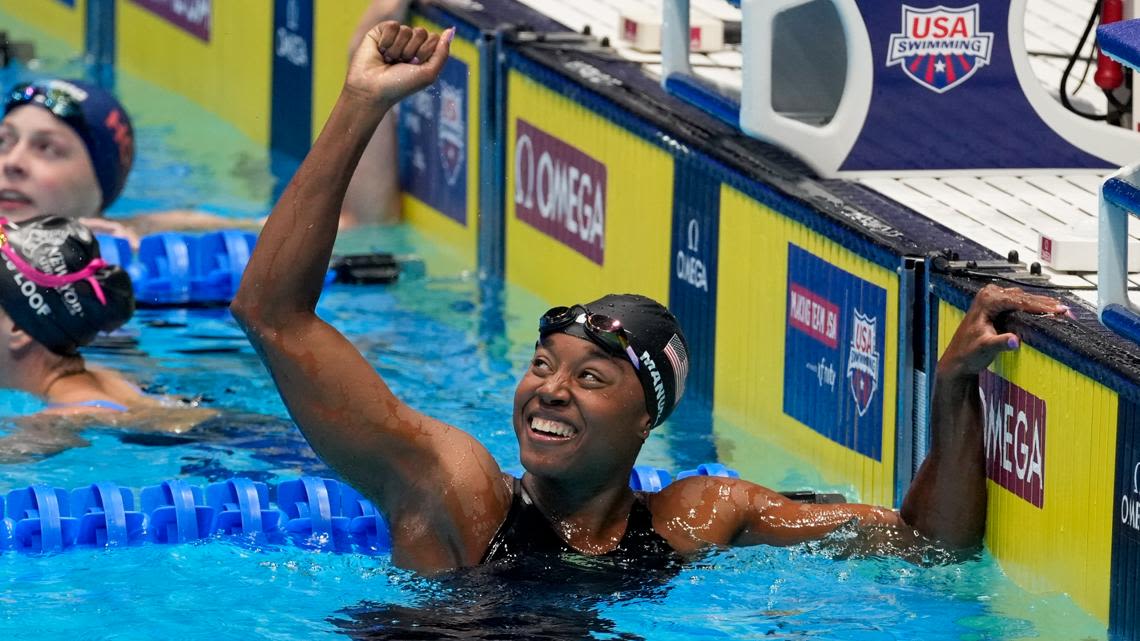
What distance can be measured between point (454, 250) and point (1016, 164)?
2739 millimetres

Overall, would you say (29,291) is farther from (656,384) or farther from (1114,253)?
(1114,253)

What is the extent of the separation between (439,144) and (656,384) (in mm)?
4225

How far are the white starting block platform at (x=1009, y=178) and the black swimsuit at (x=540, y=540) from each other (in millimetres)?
1158

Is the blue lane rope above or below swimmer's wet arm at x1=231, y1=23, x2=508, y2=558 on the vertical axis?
below

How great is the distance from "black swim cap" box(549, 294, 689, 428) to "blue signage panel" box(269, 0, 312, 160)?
17.7 feet

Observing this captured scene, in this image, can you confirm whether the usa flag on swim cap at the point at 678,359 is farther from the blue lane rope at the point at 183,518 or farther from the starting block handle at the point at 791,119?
the starting block handle at the point at 791,119

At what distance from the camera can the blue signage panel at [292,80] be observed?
9.59 metres

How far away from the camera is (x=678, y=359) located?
14.4 feet

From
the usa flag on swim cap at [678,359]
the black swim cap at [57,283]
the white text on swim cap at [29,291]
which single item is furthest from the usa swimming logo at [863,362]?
the white text on swim cap at [29,291]

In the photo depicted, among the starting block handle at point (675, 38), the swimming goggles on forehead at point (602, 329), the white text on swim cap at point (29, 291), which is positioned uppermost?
the starting block handle at point (675, 38)

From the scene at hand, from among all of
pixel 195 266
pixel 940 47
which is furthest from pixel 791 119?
pixel 195 266

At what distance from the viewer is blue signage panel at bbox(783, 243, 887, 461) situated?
18.0 feet

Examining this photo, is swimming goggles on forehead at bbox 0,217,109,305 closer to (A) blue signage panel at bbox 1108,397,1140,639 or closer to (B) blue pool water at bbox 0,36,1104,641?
(B) blue pool water at bbox 0,36,1104,641

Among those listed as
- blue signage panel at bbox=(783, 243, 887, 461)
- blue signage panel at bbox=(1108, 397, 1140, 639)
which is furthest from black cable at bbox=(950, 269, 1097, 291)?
blue signage panel at bbox=(1108, 397, 1140, 639)
